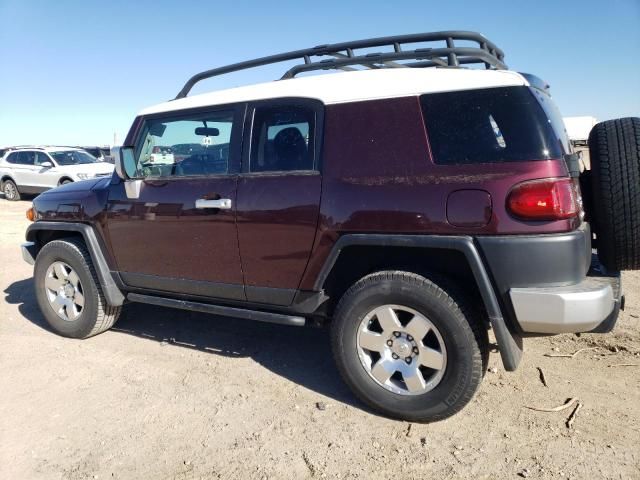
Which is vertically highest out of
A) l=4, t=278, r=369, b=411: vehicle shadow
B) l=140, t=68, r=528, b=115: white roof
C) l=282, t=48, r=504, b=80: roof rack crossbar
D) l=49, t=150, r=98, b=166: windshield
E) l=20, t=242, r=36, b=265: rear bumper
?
l=282, t=48, r=504, b=80: roof rack crossbar

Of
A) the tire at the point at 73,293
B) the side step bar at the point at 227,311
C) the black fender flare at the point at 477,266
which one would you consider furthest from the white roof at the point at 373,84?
the tire at the point at 73,293

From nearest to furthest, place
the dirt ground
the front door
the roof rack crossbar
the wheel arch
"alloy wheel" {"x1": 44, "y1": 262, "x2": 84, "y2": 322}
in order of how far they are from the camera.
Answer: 1. the dirt ground
2. the roof rack crossbar
3. the front door
4. "alloy wheel" {"x1": 44, "y1": 262, "x2": 84, "y2": 322}
5. the wheel arch

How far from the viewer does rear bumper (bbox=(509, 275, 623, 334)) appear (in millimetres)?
2379

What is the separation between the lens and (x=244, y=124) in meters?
3.29

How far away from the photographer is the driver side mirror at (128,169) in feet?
12.0

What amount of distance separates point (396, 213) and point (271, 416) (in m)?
1.43

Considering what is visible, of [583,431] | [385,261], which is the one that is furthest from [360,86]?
[583,431]

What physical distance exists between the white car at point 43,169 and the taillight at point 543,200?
1423 centimetres

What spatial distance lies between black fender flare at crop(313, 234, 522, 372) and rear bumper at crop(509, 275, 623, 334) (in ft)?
0.33

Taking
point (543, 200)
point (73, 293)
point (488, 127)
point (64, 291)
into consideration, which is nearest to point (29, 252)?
point (64, 291)

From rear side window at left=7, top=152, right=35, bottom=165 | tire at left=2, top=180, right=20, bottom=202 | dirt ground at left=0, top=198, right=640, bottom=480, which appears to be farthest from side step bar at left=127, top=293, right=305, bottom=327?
tire at left=2, top=180, right=20, bottom=202

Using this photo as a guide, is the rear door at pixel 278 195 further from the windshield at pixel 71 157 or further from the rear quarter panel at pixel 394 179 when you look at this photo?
the windshield at pixel 71 157

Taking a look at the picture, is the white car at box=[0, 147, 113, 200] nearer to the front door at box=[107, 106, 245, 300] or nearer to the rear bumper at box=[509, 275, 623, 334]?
the front door at box=[107, 106, 245, 300]

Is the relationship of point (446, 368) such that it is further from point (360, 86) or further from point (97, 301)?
point (97, 301)
